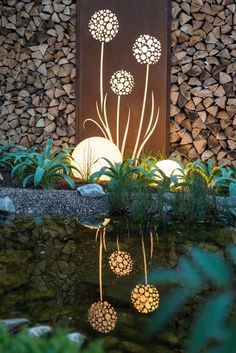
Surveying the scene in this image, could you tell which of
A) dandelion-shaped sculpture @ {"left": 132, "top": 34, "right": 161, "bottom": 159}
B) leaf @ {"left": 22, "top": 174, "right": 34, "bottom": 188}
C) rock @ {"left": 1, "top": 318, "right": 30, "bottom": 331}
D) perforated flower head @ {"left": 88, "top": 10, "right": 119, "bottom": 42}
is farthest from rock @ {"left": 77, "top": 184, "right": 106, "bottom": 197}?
rock @ {"left": 1, "top": 318, "right": 30, "bottom": 331}

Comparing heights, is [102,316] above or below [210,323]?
below

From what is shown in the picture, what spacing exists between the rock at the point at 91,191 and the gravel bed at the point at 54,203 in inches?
1.5

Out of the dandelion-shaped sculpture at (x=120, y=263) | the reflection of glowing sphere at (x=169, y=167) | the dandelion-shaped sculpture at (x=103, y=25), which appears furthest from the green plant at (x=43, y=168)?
the dandelion-shaped sculpture at (x=120, y=263)

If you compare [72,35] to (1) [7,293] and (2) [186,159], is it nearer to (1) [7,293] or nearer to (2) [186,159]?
(2) [186,159]

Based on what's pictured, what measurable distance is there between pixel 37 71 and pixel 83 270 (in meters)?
3.42

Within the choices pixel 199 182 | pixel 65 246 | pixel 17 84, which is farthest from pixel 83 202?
pixel 17 84

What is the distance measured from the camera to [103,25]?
541cm

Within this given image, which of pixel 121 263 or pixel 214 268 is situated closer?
pixel 214 268

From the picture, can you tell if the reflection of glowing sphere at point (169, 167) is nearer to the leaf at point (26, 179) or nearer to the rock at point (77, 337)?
the leaf at point (26, 179)

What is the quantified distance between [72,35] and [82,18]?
0.18m

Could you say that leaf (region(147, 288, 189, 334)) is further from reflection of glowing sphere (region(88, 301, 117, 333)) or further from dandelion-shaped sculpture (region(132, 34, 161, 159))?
dandelion-shaped sculpture (region(132, 34, 161, 159))

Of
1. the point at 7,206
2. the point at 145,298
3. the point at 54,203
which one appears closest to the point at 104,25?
the point at 54,203

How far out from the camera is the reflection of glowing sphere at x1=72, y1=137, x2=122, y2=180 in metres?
4.76

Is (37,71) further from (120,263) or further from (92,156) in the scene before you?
(120,263)
